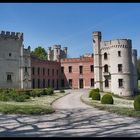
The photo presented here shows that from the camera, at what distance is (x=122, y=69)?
167 feet

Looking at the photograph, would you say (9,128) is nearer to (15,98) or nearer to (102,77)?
(15,98)

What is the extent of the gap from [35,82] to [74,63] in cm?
1016

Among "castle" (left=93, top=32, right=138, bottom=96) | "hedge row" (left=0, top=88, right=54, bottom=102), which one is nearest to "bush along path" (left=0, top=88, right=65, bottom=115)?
"hedge row" (left=0, top=88, right=54, bottom=102)

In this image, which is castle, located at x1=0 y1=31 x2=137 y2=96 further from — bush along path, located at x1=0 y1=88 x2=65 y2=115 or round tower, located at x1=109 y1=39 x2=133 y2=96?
bush along path, located at x1=0 y1=88 x2=65 y2=115

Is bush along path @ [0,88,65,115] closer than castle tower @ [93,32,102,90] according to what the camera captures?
Yes

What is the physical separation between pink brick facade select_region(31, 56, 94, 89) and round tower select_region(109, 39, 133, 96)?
10.0m

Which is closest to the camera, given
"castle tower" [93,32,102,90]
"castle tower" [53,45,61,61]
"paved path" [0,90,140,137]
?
"paved path" [0,90,140,137]

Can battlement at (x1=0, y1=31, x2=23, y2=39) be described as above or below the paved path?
above

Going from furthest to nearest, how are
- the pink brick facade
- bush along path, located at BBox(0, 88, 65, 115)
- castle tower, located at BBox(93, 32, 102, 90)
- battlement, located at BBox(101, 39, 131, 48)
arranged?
the pink brick facade → castle tower, located at BBox(93, 32, 102, 90) → battlement, located at BBox(101, 39, 131, 48) → bush along path, located at BBox(0, 88, 65, 115)

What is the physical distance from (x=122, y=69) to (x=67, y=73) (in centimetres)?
1529

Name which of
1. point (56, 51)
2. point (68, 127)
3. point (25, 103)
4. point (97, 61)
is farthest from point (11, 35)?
point (68, 127)

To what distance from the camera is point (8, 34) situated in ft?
169

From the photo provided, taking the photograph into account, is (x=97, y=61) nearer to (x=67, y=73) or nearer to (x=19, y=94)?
(x=67, y=73)

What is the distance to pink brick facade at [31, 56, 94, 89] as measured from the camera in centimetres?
5941
